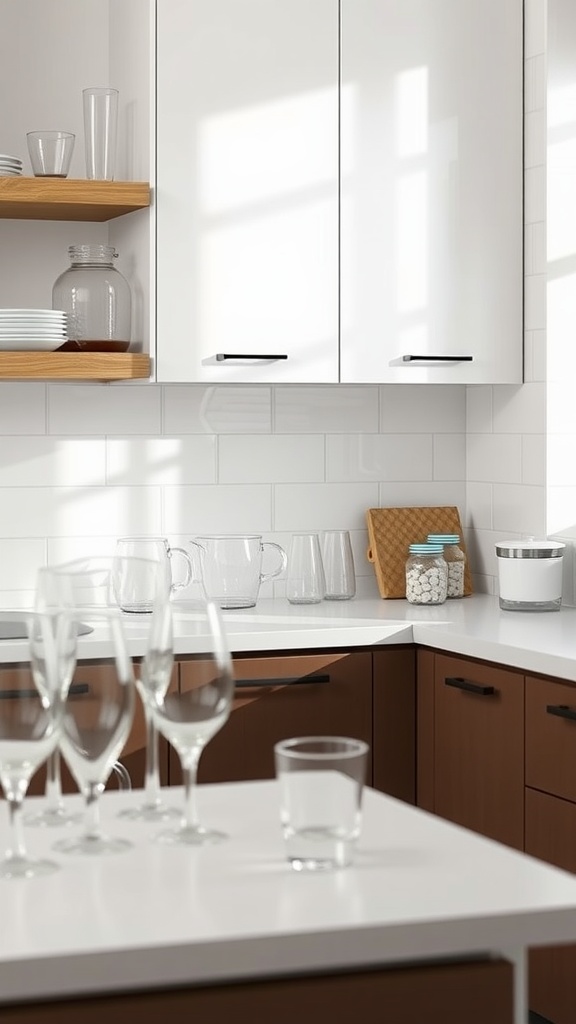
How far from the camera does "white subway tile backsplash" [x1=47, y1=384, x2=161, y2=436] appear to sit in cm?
394

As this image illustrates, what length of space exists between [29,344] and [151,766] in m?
2.20

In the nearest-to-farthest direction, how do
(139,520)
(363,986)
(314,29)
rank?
(363,986), (314,29), (139,520)

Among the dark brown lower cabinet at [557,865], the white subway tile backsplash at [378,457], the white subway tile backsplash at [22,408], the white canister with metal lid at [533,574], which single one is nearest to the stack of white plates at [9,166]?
the white subway tile backsplash at [22,408]

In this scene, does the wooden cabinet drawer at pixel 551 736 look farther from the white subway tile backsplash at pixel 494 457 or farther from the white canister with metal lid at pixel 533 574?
the white subway tile backsplash at pixel 494 457

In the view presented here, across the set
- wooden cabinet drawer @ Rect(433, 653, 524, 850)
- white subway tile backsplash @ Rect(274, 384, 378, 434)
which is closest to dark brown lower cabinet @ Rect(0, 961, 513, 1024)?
wooden cabinet drawer @ Rect(433, 653, 524, 850)

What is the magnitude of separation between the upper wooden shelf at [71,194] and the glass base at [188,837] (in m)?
2.36

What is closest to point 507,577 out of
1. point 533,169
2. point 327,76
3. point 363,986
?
point 533,169

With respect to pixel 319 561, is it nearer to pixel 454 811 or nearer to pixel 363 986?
pixel 454 811

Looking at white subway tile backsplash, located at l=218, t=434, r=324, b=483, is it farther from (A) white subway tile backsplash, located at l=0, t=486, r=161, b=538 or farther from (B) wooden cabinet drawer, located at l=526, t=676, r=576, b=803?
(B) wooden cabinet drawer, located at l=526, t=676, r=576, b=803

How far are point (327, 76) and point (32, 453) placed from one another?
1.23 metres

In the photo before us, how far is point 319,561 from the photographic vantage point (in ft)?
13.0

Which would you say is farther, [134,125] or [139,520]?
[139,520]

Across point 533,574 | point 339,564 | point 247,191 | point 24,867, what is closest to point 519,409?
point 533,574

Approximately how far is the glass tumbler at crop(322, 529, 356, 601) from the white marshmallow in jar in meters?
0.17
